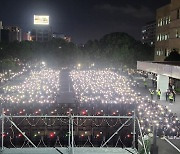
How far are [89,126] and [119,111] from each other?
5.35 meters

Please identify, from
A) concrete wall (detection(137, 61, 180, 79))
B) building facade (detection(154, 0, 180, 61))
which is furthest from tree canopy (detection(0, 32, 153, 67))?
concrete wall (detection(137, 61, 180, 79))

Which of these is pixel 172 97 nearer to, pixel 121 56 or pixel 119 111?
pixel 119 111

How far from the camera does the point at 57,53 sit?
111688 mm

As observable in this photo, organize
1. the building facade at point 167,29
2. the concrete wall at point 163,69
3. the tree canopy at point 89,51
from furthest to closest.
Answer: the tree canopy at point 89,51, the building facade at point 167,29, the concrete wall at point 163,69

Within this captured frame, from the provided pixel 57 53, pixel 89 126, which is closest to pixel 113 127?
pixel 89 126

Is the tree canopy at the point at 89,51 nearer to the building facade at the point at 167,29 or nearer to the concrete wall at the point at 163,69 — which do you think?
the building facade at the point at 167,29

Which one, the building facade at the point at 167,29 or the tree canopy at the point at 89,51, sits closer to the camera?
the building facade at the point at 167,29

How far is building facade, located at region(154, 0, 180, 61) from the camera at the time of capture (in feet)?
194

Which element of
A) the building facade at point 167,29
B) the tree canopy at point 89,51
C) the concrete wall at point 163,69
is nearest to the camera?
the concrete wall at point 163,69

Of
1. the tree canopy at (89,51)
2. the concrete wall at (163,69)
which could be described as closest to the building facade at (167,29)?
the tree canopy at (89,51)

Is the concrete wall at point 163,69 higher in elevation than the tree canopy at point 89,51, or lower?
lower

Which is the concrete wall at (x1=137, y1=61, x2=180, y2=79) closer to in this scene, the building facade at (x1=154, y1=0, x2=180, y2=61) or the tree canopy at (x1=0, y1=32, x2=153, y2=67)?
the building facade at (x1=154, y1=0, x2=180, y2=61)

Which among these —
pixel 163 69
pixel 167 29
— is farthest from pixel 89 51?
pixel 163 69

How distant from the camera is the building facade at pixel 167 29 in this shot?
59125 mm
